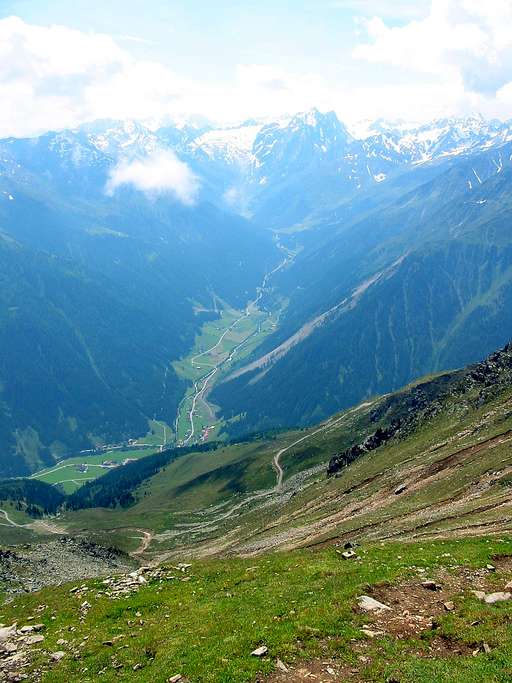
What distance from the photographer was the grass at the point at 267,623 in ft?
95.7

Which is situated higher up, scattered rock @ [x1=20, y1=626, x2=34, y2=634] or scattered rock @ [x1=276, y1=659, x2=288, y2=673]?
scattered rock @ [x1=20, y1=626, x2=34, y2=634]

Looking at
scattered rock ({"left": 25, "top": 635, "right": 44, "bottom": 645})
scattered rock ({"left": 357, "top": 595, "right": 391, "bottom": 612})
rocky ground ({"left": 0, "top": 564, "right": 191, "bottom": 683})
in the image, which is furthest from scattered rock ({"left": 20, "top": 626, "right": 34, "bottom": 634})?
scattered rock ({"left": 357, "top": 595, "right": 391, "bottom": 612})

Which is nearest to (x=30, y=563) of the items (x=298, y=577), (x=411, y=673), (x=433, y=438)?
(x=298, y=577)

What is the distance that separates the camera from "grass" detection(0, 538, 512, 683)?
29172mm

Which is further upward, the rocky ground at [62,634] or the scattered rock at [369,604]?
the rocky ground at [62,634]

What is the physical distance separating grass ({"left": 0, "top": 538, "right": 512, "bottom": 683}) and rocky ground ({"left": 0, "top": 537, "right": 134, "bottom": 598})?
21.4 meters

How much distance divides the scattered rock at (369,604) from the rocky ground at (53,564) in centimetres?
4433

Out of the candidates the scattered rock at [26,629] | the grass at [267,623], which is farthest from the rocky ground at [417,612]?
the scattered rock at [26,629]

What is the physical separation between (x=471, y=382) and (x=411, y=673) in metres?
133

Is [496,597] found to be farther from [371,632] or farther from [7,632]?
[7,632]

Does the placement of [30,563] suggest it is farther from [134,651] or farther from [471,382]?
[471,382]

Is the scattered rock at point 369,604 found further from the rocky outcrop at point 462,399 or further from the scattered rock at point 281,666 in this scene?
the rocky outcrop at point 462,399

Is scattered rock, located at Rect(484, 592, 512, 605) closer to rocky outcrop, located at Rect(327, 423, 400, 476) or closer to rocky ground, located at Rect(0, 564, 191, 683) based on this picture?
rocky ground, located at Rect(0, 564, 191, 683)

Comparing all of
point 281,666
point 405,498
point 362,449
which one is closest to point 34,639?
point 281,666
